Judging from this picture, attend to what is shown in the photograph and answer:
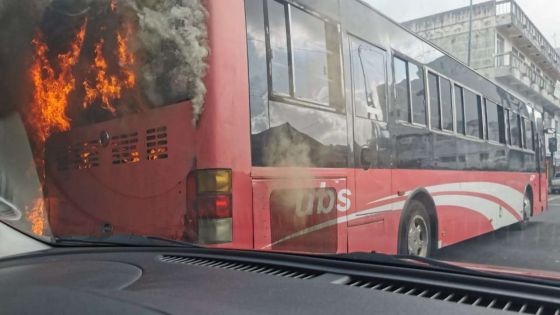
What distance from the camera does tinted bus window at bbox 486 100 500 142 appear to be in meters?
7.73

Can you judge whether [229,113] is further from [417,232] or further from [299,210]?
[417,232]

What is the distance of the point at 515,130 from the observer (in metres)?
9.02

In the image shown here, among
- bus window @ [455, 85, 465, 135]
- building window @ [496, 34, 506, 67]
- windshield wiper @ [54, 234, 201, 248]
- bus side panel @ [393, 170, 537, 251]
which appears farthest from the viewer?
building window @ [496, 34, 506, 67]

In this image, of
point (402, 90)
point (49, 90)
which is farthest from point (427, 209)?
point (49, 90)

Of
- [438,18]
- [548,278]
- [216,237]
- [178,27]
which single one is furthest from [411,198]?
[548,278]

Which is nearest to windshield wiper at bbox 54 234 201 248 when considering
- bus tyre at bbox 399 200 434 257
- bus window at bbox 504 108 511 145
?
bus tyre at bbox 399 200 434 257

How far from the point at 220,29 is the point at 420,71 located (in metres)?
3.20

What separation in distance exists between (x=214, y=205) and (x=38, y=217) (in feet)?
6.56

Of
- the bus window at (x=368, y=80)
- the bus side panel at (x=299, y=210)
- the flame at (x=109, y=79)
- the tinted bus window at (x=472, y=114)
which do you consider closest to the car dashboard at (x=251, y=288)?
the bus side panel at (x=299, y=210)

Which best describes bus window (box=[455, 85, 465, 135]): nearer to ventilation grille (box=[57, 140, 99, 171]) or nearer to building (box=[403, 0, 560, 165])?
building (box=[403, 0, 560, 165])

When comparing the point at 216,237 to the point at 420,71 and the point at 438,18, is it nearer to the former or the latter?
the point at 420,71

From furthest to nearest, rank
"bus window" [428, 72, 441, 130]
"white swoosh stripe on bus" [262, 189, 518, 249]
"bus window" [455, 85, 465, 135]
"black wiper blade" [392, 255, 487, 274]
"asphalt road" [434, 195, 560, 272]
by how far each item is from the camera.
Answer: "bus window" [455, 85, 465, 135], "bus window" [428, 72, 441, 130], "asphalt road" [434, 195, 560, 272], "white swoosh stripe on bus" [262, 189, 518, 249], "black wiper blade" [392, 255, 487, 274]

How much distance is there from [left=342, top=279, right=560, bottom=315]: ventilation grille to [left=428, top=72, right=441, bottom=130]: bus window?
14.5 feet

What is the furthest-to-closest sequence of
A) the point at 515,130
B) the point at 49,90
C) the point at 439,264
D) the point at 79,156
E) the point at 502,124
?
the point at 515,130 → the point at 502,124 → the point at 49,90 → the point at 79,156 → the point at 439,264
